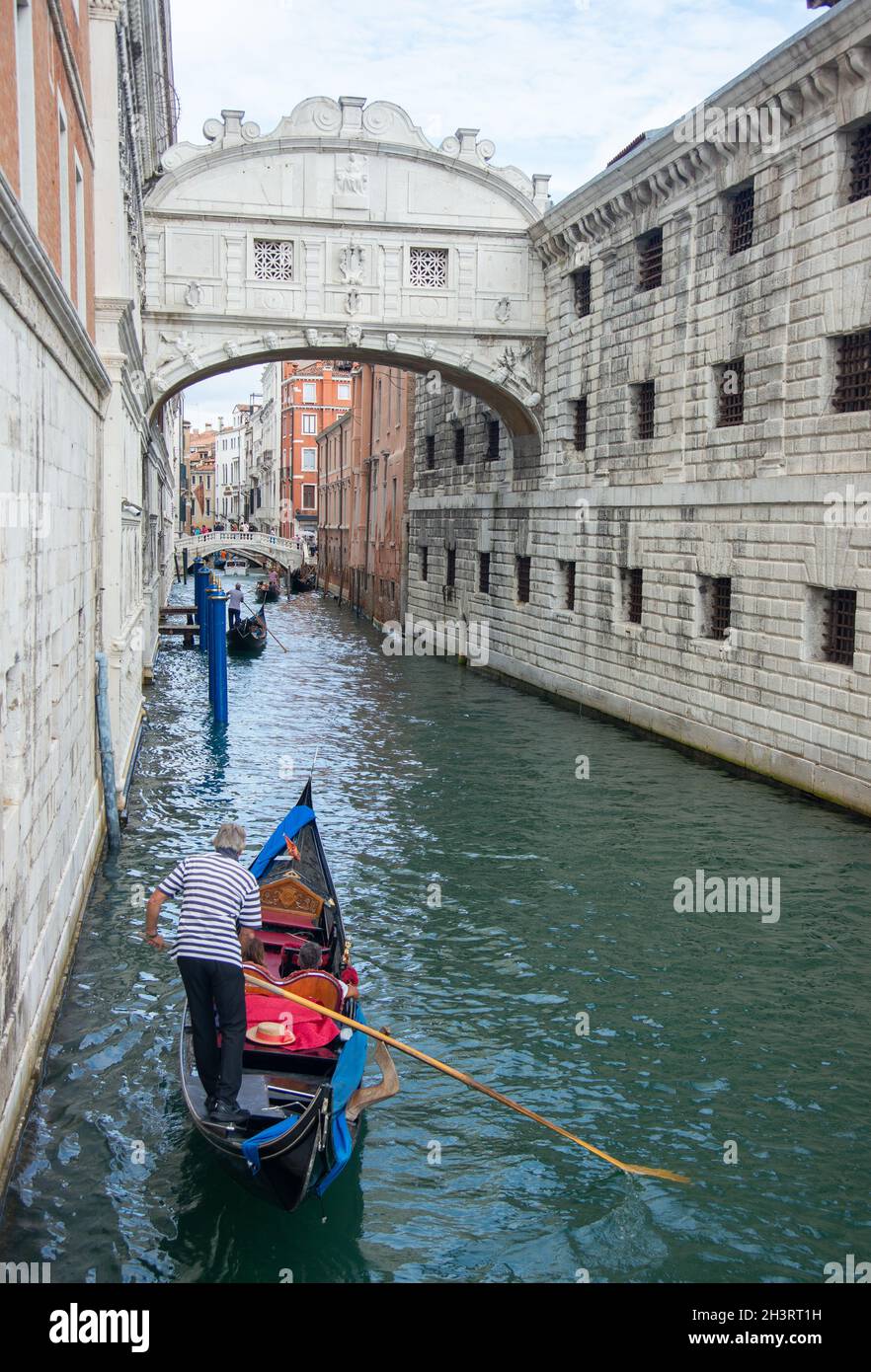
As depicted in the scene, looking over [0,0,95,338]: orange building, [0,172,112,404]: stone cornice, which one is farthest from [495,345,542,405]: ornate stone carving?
[0,172,112,404]: stone cornice

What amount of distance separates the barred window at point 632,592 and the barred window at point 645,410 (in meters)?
1.76

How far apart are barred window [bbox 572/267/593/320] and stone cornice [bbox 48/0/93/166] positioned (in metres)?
10.0

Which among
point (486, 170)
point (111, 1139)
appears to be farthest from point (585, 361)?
point (111, 1139)

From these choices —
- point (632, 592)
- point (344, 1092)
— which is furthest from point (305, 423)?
point (344, 1092)

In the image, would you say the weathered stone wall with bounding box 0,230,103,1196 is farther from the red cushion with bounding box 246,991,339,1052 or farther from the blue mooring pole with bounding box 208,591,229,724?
the blue mooring pole with bounding box 208,591,229,724

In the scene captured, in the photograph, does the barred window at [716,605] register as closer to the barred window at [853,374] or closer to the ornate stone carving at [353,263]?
the barred window at [853,374]

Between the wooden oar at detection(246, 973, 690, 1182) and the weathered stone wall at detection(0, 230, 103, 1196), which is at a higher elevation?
the weathered stone wall at detection(0, 230, 103, 1196)

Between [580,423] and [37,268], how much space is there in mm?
14743

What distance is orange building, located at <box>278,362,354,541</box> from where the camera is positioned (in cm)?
6450

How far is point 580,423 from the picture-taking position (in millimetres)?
19406

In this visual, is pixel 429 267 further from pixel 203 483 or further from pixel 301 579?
pixel 203 483

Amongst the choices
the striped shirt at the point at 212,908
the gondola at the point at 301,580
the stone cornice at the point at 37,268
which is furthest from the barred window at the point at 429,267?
the gondola at the point at 301,580

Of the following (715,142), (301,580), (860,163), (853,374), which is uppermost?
(715,142)

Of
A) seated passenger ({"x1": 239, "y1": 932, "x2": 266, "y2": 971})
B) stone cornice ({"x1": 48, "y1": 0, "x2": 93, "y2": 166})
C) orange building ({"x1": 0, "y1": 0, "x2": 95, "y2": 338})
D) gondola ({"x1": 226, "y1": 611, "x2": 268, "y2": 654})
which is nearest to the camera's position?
orange building ({"x1": 0, "y1": 0, "x2": 95, "y2": 338})
